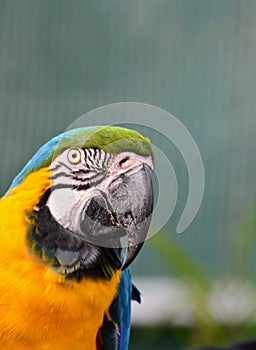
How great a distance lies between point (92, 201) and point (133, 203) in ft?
0.12

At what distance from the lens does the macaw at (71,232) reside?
61cm

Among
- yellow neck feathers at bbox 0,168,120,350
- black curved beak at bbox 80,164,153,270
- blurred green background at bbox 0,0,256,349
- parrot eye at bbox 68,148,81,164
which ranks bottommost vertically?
yellow neck feathers at bbox 0,168,120,350

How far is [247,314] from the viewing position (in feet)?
4.70

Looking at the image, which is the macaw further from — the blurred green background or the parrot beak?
the blurred green background

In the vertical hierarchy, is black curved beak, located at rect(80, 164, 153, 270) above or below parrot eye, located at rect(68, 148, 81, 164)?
below

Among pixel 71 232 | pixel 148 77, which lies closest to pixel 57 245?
pixel 71 232

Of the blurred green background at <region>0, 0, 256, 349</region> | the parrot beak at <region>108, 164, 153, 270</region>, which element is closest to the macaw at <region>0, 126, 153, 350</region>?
the parrot beak at <region>108, 164, 153, 270</region>

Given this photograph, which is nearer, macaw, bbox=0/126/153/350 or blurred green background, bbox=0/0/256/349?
macaw, bbox=0/126/153/350

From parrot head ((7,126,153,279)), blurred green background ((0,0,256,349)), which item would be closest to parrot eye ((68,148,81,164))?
parrot head ((7,126,153,279))

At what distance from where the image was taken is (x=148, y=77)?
1812 mm

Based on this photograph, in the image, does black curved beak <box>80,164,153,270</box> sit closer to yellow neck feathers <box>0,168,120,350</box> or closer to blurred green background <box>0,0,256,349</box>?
yellow neck feathers <box>0,168,120,350</box>

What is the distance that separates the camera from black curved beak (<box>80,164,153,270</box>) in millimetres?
606

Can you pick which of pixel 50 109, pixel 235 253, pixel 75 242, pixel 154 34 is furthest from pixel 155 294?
pixel 75 242

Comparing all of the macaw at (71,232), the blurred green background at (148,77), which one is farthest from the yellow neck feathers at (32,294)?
the blurred green background at (148,77)
